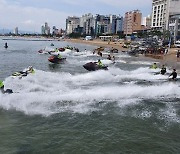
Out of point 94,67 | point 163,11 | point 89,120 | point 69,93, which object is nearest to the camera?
A: point 89,120

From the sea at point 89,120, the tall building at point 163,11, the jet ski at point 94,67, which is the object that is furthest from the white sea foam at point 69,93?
the tall building at point 163,11

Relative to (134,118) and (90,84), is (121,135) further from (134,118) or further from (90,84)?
(90,84)

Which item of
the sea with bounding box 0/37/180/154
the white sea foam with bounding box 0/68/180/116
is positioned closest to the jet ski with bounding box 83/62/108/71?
the white sea foam with bounding box 0/68/180/116

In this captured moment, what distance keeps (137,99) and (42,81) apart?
1266 cm

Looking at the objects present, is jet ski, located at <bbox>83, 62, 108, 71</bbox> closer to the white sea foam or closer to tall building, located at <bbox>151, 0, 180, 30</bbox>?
the white sea foam

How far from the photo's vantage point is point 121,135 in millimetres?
16984

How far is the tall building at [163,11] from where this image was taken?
15838cm

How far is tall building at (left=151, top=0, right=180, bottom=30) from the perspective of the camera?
520 ft

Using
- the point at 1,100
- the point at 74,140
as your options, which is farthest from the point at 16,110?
the point at 74,140

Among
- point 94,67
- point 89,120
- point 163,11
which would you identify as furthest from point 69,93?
point 163,11

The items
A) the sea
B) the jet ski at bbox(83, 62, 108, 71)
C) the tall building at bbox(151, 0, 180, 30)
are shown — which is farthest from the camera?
the tall building at bbox(151, 0, 180, 30)

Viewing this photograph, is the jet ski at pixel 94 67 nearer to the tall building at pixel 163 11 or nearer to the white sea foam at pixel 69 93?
the white sea foam at pixel 69 93

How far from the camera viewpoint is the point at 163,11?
564 ft

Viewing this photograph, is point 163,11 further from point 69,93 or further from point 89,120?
point 89,120
